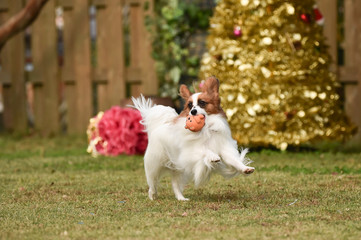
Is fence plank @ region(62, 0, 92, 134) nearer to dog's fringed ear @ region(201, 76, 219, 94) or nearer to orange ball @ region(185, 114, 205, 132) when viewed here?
dog's fringed ear @ region(201, 76, 219, 94)

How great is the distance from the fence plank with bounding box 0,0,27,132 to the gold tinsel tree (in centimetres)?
360

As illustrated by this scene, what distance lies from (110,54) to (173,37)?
3.09 ft

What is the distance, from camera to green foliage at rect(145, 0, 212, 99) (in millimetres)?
8539

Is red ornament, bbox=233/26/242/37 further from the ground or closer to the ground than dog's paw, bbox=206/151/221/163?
further from the ground

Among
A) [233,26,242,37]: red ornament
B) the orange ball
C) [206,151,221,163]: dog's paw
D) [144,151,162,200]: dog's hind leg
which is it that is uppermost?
[233,26,242,37]: red ornament

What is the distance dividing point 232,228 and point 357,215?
77 centimetres

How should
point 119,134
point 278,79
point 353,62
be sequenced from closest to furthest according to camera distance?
point 278,79 < point 119,134 < point 353,62

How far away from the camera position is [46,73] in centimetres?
913

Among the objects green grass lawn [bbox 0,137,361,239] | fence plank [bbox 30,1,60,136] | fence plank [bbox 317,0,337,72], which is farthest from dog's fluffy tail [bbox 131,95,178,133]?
fence plank [bbox 30,1,60,136]

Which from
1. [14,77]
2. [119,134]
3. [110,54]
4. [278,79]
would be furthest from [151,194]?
[14,77]

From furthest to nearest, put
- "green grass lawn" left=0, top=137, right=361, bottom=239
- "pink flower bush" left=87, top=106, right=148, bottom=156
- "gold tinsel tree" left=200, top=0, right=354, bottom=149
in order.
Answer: "pink flower bush" left=87, top=106, right=148, bottom=156
"gold tinsel tree" left=200, top=0, right=354, bottom=149
"green grass lawn" left=0, top=137, right=361, bottom=239

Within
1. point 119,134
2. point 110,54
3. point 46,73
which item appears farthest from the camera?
point 46,73

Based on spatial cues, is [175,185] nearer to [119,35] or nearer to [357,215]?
[357,215]

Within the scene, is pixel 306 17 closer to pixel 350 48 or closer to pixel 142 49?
pixel 350 48
